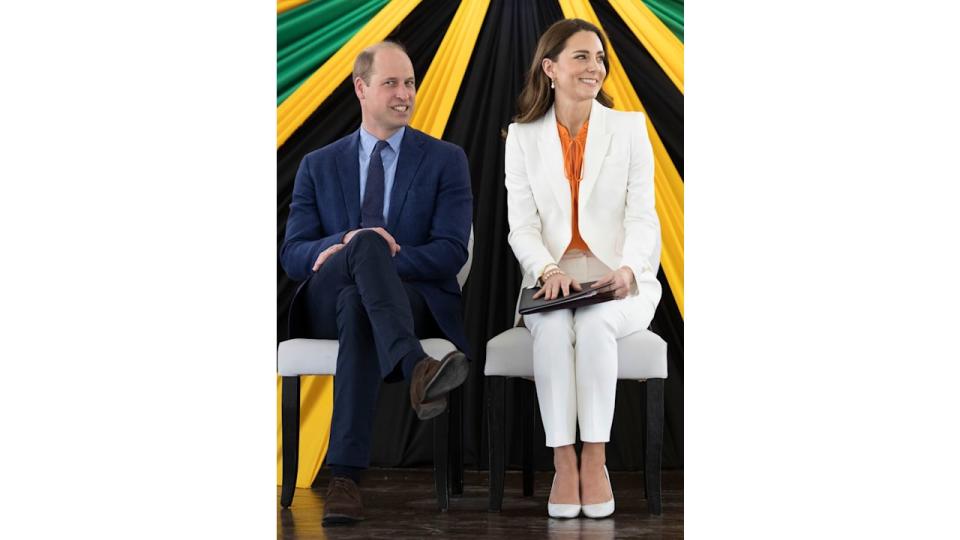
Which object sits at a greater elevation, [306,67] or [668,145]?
[306,67]

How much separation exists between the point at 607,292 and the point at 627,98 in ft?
2.85

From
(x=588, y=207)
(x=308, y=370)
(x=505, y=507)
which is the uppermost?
(x=588, y=207)

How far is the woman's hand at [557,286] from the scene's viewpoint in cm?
316

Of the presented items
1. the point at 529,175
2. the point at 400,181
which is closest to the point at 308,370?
the point at 400,181

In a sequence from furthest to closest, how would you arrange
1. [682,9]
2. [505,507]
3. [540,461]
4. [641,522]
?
[540,461] → [682,9] → [505,507] → [641,522]

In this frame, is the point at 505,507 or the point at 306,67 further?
the point at 306,67

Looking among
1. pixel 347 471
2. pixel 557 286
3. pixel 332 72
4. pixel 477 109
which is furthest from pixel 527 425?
pixel 332 72

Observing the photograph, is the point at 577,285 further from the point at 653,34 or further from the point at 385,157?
the point at 653,34

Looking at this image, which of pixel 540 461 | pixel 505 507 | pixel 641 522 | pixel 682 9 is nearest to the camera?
pixel 641 522

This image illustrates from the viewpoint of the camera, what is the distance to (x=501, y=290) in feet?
12.5

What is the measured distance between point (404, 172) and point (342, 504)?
109 cm

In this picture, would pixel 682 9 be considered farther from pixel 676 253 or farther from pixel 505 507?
pixel 505 507

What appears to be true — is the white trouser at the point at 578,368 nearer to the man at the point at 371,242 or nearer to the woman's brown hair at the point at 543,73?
the man at the point at 371,242

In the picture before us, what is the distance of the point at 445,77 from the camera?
3738 millimetres
